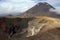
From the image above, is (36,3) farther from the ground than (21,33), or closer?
farther from the ground

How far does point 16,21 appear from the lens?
900mm

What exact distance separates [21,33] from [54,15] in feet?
0.83

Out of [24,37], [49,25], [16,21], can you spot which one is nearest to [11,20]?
[16,21]

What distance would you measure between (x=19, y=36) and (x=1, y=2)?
0.27 metres

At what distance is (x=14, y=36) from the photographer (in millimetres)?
875

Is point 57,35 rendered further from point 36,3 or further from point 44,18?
point 36,3

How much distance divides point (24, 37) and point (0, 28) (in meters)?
0.17

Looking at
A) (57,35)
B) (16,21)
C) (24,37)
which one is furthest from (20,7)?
(57,35)

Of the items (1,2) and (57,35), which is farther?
(1,2)

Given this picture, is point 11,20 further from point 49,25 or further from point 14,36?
point 49,25

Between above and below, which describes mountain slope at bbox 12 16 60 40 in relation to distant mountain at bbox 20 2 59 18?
below

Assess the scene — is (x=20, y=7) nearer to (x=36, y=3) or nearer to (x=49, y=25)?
(x=36, y=3)

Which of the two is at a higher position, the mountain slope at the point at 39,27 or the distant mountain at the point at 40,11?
the distant mountain at the point at 40,11

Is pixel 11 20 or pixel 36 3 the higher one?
pixel 36 3
